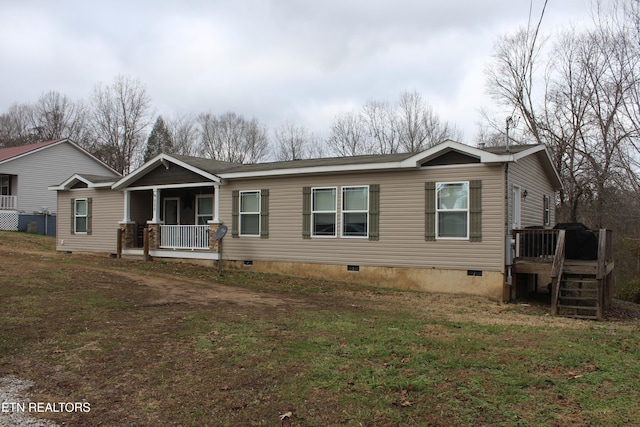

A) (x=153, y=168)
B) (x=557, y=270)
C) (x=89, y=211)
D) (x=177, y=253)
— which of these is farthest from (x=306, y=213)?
(x=89, y=211)

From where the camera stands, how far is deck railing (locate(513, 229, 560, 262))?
1143cm

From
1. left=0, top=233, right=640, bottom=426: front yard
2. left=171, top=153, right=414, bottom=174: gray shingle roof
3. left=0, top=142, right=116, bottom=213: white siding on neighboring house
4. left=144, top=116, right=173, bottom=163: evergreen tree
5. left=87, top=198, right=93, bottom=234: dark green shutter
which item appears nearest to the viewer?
left=0, top=233, right=640, bottom=426: front yard

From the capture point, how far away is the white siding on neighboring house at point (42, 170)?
1139 inches

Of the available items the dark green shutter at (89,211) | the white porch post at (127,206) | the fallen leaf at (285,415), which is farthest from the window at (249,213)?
the fallen leaf at (285,415)

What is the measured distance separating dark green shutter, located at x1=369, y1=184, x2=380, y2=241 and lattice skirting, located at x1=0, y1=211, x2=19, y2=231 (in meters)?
23.7

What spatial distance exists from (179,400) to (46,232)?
28.5m

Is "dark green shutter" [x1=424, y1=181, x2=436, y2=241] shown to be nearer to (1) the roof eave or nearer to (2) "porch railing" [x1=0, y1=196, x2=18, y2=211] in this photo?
(1) the roof eave

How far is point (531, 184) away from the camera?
13781mm

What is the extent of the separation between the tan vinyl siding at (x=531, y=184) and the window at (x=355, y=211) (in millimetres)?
3674

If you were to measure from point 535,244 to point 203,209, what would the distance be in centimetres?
1095

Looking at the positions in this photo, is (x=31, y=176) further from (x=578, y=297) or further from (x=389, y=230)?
(x=578, y=297)

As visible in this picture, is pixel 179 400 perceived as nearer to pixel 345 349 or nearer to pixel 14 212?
pixel 345 349

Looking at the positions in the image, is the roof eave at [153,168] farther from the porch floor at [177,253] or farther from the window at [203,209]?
the porch floor at [177,253]

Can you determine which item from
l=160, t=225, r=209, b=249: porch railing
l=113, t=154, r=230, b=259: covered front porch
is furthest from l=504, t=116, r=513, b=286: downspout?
l=160, t=225, r=209, b=249: porch railing
